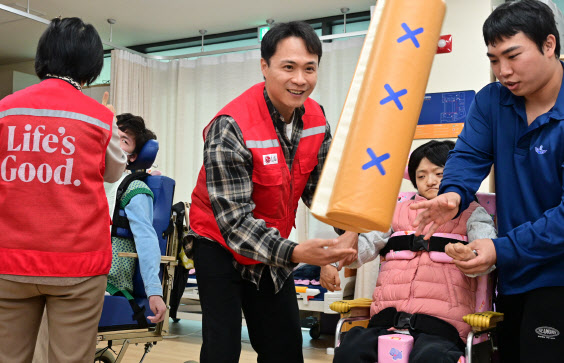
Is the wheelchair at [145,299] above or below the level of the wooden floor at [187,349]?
above

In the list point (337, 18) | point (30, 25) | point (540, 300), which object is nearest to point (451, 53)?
point (337, 18)

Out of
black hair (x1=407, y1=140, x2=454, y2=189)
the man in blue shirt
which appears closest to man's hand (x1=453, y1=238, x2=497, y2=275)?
the man in blue shirt

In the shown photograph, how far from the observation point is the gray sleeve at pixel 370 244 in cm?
229

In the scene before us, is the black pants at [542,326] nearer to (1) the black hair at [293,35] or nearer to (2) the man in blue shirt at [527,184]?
(2) the man in blue shirt at [527,184]

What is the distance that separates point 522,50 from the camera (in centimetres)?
141

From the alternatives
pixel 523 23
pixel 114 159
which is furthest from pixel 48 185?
pixel 523 23

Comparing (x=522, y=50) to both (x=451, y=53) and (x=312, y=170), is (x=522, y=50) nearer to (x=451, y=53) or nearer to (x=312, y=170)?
(x=312, y=170)

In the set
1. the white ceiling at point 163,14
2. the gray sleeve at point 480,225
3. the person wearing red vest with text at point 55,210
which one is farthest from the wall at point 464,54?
the person wearing red vest with text at point 55,210

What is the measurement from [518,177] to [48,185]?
1293 millimetres

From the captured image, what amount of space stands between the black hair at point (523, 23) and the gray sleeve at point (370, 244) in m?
1.05

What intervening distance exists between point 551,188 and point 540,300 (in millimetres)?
285

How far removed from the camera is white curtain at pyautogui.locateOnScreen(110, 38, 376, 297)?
6066 mm

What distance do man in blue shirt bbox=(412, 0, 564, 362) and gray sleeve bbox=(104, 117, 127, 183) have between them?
0.99m

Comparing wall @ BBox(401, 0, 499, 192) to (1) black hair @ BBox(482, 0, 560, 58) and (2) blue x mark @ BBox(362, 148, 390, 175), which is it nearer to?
(1) black hair @ BBox(482, 0, 560, 58)
